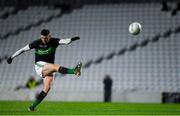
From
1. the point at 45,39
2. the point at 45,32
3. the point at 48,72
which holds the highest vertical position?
the point at 45,32

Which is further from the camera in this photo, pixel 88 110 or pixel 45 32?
pixel 88 110

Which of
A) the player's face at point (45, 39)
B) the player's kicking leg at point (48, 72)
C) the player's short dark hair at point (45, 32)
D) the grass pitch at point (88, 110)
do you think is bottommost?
the grass pitch at point (88, 110)

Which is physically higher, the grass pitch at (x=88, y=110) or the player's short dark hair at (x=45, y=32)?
the player's short dark hair at (x=45, y=32)

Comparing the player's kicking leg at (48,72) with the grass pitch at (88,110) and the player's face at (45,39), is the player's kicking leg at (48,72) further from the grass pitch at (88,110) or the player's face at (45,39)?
the player's face at (45,39)

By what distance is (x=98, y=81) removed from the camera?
850 inches

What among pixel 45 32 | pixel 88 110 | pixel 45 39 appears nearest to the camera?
pixel 45 32

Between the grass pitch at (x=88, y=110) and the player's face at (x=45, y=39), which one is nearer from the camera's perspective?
the grass pitch at (x=88, y=110)

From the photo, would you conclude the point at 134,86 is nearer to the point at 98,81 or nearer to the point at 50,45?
the point at 98,81

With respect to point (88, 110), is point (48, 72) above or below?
above

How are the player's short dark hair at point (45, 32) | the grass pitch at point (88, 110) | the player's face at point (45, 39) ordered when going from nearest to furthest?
the grass pitch at point (88, 110) → the player's short dark hair at point (45, 32) → the player's face at point (45, 39)

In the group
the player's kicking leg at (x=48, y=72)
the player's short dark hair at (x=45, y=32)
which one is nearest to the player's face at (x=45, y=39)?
the player's short dark hair at (x=45, y=32)

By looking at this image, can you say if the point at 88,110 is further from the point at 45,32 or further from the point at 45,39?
the point at 45,32

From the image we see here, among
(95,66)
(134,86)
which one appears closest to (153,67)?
(134,86)

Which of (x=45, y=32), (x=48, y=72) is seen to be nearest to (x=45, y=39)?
(x=45, y=32)
